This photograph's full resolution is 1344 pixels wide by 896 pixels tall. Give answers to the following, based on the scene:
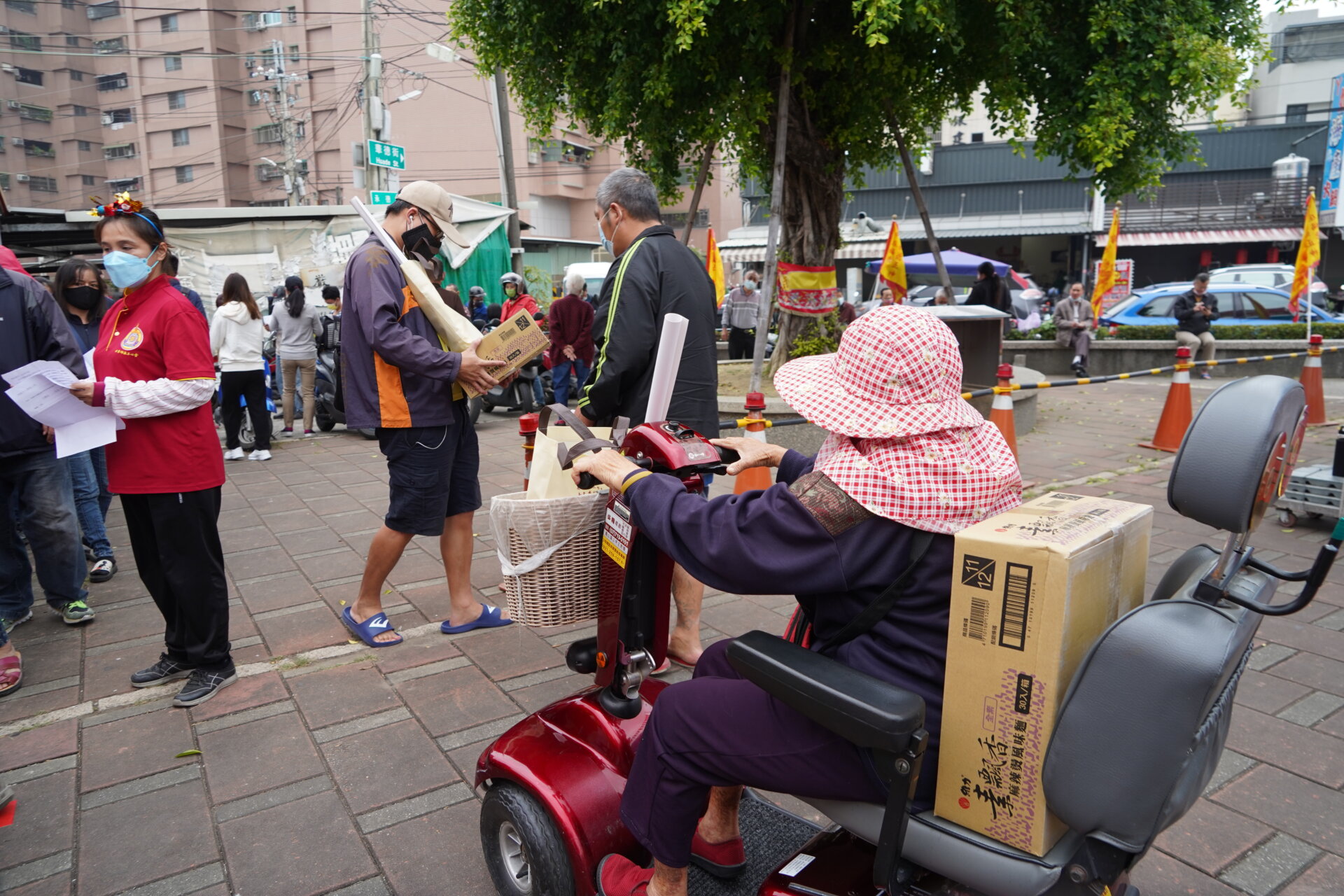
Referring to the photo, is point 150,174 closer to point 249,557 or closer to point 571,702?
point 249,557

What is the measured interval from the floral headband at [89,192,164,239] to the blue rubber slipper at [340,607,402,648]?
186 cm

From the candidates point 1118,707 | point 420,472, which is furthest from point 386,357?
point 1118,707

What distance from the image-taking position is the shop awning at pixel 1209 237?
27.0 m

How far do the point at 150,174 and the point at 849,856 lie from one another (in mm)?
54117

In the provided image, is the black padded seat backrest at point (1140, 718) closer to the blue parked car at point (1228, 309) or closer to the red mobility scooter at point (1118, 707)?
the red mobility scooter at point (1118, 707)

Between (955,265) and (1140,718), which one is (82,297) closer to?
(1140,718)

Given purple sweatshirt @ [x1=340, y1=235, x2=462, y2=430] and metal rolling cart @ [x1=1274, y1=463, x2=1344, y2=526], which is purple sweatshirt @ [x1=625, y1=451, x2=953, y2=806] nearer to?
purple sweatshirt @ [x1=340, y1=235, x2=462, y2=430]

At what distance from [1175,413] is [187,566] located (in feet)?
26.5

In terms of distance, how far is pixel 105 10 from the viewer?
1884 inches

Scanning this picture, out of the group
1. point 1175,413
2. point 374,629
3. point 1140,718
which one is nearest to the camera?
point 1140,718

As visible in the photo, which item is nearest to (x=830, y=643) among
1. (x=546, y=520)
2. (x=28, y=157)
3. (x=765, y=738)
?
(x=765, y=738)

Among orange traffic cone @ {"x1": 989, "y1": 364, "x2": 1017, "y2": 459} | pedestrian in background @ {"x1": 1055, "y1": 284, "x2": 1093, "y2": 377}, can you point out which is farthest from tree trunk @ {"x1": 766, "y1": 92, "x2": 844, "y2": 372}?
pedestrian in background @ {"x1": 1055, "y1": 284, "x2": 1093, "y2": 377}

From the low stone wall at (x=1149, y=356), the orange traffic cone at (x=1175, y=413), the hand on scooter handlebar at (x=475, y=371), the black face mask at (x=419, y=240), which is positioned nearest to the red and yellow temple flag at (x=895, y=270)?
the orange traffic cone at (x=1175, y=413)

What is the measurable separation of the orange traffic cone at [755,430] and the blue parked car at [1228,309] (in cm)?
Result: 1254
